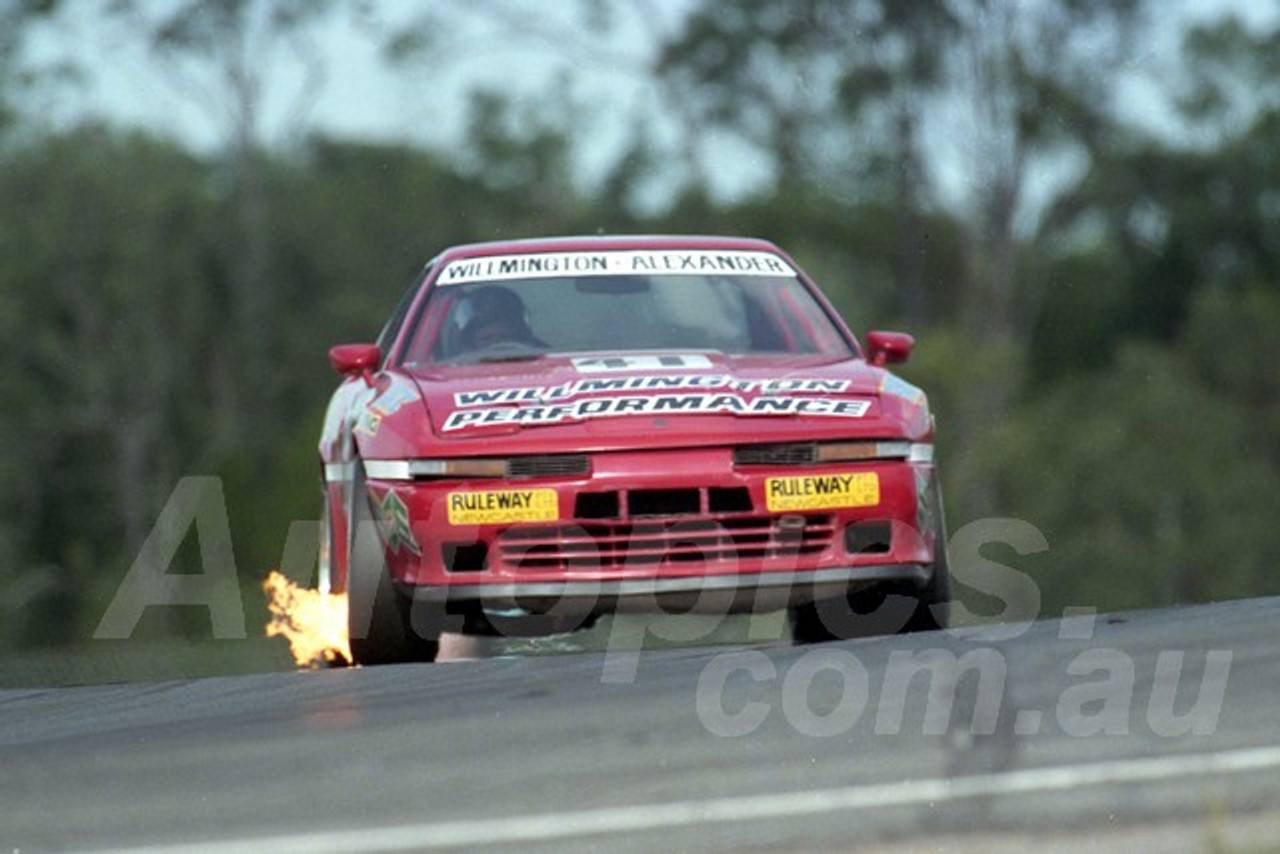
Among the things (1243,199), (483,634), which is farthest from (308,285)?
(483,634)

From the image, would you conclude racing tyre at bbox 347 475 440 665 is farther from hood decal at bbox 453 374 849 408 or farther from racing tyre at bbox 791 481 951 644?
racing tyre at bbox 791 481 951 644

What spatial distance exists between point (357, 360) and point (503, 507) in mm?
1420

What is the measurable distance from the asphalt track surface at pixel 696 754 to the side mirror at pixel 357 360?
7.98 ft

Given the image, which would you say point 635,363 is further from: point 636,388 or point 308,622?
point 308,622

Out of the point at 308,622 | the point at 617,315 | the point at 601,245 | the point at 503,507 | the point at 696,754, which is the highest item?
the point at 696,754

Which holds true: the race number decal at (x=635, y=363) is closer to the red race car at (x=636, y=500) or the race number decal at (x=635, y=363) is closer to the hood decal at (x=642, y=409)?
the red race car at (x=636, y=500)

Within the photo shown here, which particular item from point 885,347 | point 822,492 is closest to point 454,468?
point 822,492

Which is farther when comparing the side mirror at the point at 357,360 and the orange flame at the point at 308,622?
the side mirror at the point at 357,360

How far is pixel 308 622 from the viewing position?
26.9 feet

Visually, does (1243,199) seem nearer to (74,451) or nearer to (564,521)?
(74,451)

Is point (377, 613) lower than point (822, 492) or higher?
lower

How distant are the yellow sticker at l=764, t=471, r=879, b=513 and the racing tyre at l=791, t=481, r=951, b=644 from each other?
0.28 meters

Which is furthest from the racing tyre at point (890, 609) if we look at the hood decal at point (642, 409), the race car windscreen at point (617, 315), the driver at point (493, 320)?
the driver at point (493, 320)

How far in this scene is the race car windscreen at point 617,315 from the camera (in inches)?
323
